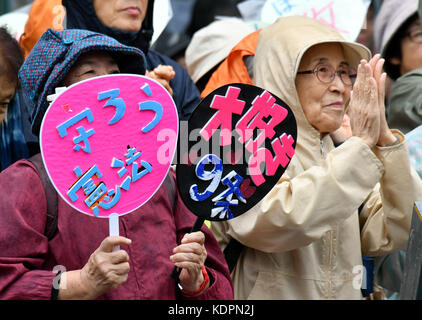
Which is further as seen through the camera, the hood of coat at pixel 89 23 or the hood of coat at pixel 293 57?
the hood of coat at pixel 89 23

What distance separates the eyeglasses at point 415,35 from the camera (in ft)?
15.7

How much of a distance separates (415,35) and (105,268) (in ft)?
9.56

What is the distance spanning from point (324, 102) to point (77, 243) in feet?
4.34

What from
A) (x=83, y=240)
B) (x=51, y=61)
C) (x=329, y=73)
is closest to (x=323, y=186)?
(x=329, y=73)

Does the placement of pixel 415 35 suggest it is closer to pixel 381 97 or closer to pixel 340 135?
pixel 340 135

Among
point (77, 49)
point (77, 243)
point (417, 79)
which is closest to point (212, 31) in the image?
point (417, 79)

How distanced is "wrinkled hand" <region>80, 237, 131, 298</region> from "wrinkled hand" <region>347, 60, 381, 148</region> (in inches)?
42.2

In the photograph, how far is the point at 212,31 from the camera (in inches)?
192

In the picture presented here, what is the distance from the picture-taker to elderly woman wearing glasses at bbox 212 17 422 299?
10.2ft

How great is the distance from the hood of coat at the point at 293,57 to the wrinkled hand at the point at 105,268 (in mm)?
1177

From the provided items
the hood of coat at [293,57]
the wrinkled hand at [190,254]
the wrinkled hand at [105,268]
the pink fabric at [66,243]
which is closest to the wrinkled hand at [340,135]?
the hood of coat at [293,57]

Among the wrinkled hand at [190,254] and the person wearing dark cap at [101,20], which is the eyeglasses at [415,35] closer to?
the person wearing dark cap at [101,20]

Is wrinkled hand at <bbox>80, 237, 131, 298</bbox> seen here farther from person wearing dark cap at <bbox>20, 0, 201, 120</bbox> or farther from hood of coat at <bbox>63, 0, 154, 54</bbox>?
hood of coat at <bbox>63, 0, 154, 54</bbox>
